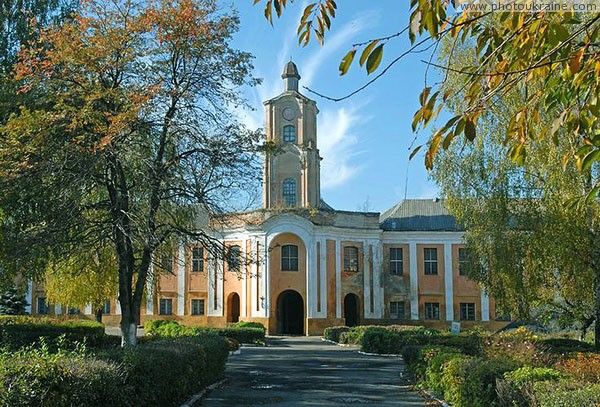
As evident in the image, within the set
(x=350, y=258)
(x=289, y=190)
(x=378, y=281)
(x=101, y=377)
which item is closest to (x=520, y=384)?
(x=101, y=377)

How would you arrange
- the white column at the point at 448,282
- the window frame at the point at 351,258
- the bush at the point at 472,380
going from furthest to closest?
the white column at the point at 448,282
the window frame at the point at 351,258
the bush at the point at 472,380

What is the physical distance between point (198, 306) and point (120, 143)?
33447mm

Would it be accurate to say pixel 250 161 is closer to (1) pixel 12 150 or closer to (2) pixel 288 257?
(1) pixel 12 150

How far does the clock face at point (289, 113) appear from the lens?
47.8 meters

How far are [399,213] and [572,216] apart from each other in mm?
30326

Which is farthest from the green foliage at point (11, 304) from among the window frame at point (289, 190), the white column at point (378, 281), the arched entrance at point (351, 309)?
the white column at point (378, 281)

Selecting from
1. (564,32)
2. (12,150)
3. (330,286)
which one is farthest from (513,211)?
(330,286)

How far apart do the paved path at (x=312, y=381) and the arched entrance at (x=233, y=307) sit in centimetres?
1628

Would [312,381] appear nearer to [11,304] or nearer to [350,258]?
[350,258]

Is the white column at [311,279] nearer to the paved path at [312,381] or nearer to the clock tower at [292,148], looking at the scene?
the clock tower at [292,148]

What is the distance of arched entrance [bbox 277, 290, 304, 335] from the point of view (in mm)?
47447

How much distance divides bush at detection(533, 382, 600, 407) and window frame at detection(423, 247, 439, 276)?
40.2 metres

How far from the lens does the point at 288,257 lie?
45.8m

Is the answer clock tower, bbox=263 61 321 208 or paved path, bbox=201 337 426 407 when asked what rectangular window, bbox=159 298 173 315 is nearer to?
clock tower, bbox=263 61 321 208
